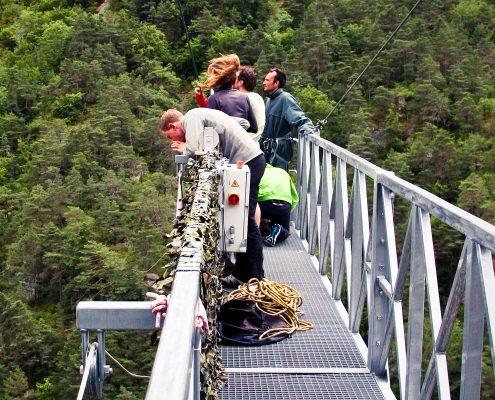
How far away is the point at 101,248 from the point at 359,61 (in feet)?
71.0

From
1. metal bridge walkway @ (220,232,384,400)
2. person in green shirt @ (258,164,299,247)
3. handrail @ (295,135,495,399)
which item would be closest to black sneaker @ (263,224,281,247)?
person in green shirt @ (258,164,299,247)

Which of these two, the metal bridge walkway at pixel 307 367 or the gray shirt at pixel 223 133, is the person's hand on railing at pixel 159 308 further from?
the gray shirt at pixel 223 133

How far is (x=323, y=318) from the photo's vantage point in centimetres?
387

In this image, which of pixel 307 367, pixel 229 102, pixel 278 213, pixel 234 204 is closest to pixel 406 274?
pixel 307 367

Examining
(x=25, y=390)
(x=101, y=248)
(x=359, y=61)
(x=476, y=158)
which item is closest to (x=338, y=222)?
(x=25, y=390)

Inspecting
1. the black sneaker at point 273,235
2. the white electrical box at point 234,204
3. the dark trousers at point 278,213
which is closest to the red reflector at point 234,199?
the white electrical box at point 234,204

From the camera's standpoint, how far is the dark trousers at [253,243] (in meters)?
3.60

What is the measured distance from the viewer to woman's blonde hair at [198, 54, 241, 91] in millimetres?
3898

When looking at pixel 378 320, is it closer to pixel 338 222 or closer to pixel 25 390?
pixel 338 222

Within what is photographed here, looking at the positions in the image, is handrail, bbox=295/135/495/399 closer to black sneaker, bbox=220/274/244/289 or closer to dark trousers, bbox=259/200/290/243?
black sneaker, bbox=220/274/244/289

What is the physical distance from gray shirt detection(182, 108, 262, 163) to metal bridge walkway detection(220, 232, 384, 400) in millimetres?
976

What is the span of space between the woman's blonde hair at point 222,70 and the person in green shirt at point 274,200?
132 centimetres

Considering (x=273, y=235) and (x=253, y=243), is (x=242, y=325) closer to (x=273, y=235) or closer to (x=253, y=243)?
(x=253, y=243)

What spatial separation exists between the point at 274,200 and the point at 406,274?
9.11ft
